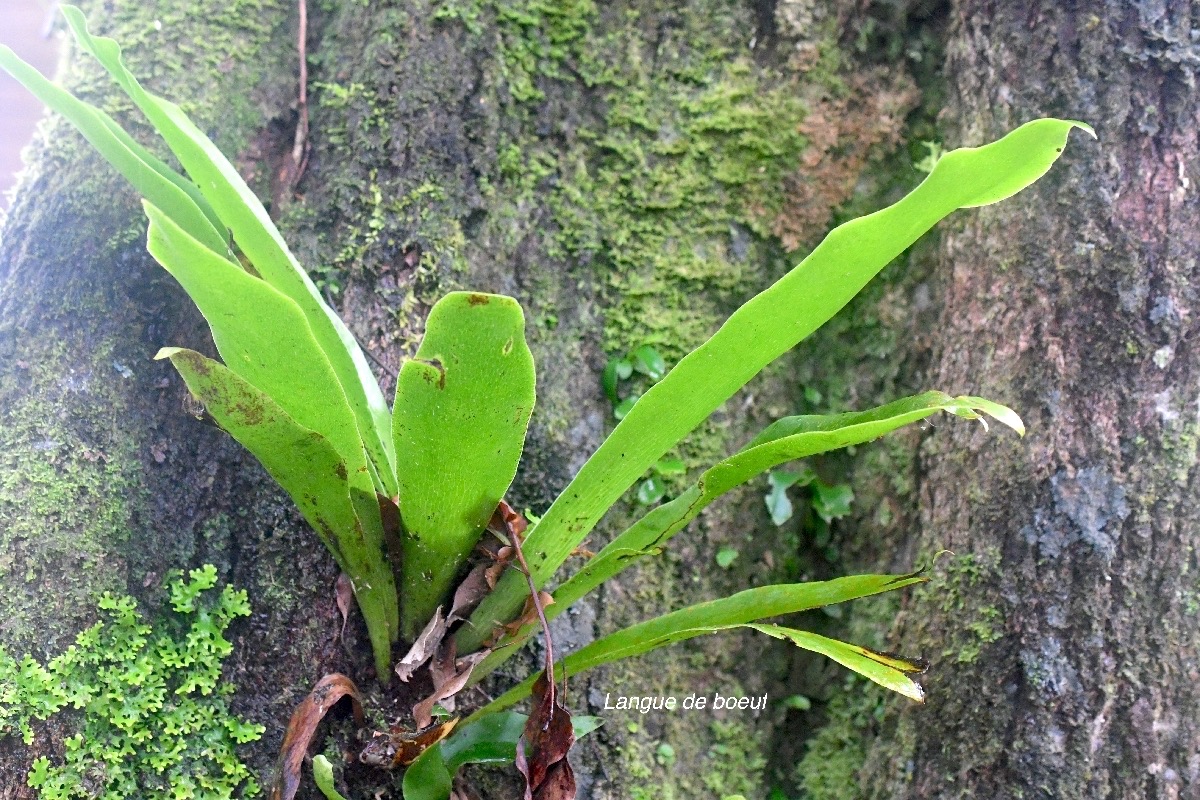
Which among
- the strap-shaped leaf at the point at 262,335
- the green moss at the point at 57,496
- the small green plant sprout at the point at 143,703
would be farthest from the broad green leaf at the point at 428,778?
the green moss at the point at 57,496

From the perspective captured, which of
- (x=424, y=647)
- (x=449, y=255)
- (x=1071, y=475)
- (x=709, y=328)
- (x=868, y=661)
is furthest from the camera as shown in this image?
(x=709, y=328)

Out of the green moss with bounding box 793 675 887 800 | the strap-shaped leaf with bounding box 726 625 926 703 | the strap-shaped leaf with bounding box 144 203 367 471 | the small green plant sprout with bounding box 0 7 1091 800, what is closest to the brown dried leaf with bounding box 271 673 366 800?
the small green plant sprout with bounding box 0 7 1091 800

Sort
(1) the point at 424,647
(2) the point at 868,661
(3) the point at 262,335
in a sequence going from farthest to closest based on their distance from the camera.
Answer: (1) the point at 424,647, (2) the point at 868,661, (3) the point at 262,335

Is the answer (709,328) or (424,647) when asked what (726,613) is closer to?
(424,647)

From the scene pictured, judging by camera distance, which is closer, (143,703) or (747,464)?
(747,464)

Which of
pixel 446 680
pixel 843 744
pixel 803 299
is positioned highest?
pixel 803 299

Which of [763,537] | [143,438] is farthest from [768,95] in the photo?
[143,438]

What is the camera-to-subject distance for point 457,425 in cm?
73

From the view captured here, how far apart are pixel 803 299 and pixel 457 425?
33cm

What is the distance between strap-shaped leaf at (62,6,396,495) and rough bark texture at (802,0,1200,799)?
783 mm

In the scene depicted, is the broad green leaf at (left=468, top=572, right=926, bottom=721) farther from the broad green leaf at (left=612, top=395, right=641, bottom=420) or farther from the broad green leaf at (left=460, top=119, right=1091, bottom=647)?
the broad green leaf at (left=612, top=395, right=641, bottom=420)

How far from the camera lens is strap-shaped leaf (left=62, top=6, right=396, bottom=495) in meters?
0.87

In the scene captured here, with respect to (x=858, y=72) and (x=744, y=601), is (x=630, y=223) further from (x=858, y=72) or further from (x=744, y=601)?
(x=744, y=601)

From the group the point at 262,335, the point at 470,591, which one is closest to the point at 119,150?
the point at 262,335
